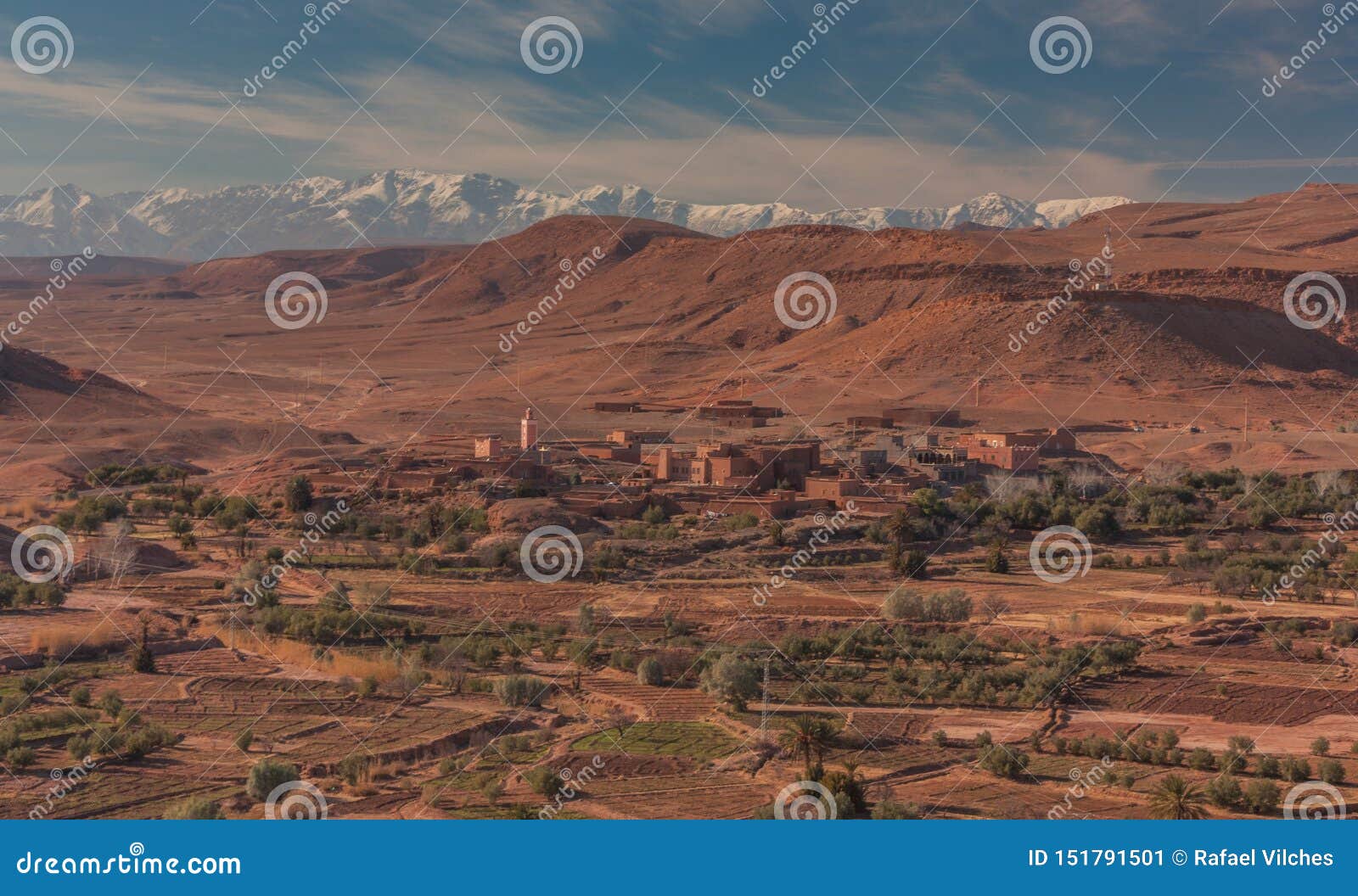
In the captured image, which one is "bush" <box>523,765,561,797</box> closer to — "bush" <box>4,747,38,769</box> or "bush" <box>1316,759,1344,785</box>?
"bush" <box>4,747,38,769</box>

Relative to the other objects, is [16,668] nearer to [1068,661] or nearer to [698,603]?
[698,603]

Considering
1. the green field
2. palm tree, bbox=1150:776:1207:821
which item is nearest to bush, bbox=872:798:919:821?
palm tree, bbox=1150:776:1207:821

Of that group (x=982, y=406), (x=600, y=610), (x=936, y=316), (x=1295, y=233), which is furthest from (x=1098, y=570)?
(x=1295, y=233)

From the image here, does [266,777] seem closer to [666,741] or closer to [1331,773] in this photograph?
[666,741]

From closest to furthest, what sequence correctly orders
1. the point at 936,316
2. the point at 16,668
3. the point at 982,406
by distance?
1. the point at 16,668
2. the point at 982,406
3. the point at 936,316

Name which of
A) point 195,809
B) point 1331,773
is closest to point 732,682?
point 1331,773

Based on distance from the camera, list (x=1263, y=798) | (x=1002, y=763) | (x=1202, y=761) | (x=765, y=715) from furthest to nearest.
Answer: (x=765, y=715) < (x=1202, y=761) < (x=1002, y=763) < (x=1263, y=798)

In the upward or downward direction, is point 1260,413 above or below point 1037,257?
below
